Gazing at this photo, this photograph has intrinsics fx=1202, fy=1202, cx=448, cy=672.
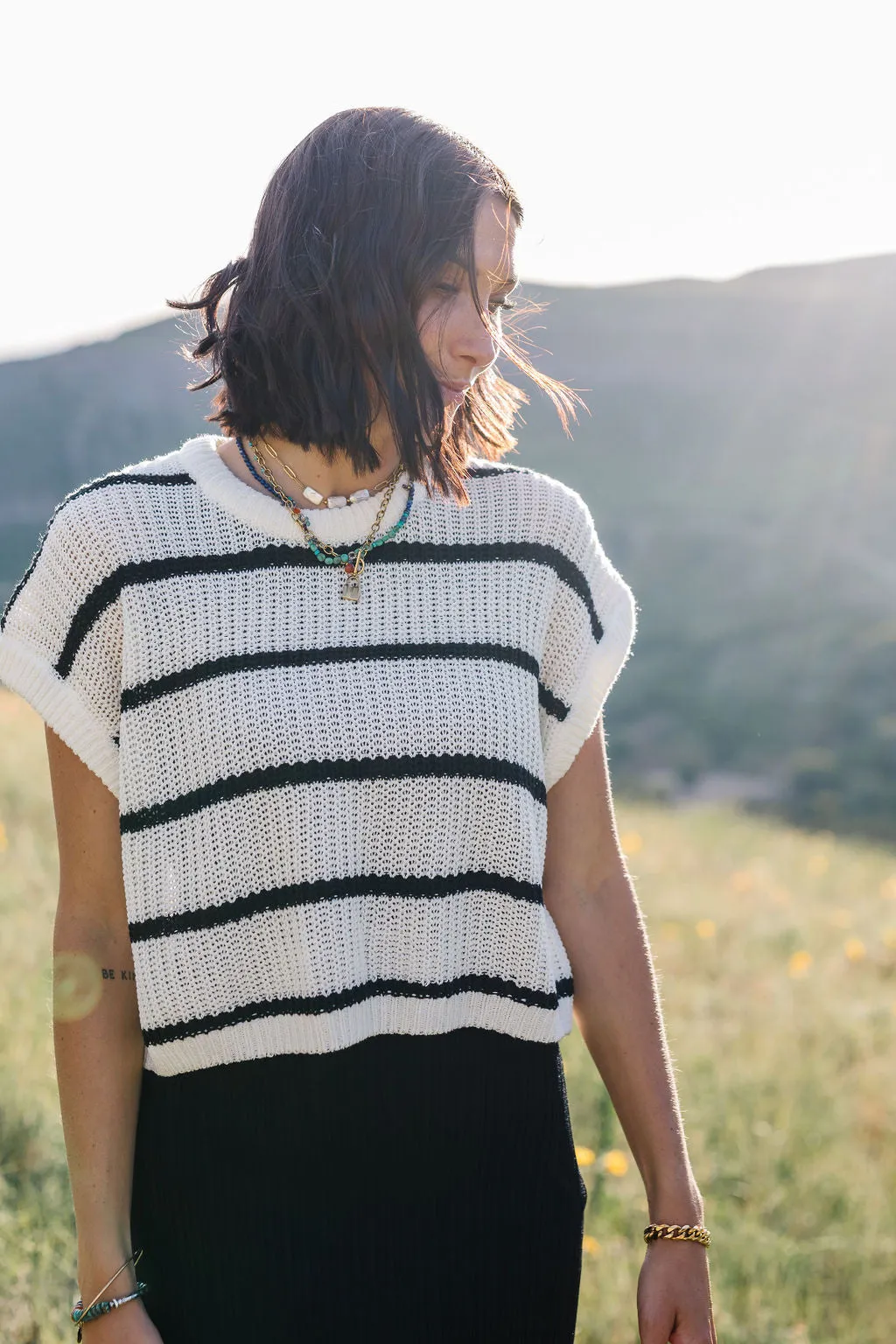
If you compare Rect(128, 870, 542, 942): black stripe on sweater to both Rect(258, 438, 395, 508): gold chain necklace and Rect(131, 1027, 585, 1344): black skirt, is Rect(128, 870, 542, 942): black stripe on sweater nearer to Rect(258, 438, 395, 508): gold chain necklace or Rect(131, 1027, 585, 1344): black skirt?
Rect(131, 1027, 585, 1344): black skirt

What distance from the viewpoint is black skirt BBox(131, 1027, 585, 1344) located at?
154 centimetres

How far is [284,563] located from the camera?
1597 millimetres

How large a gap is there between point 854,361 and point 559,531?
160 feet

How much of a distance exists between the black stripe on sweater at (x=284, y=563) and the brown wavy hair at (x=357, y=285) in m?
0.09

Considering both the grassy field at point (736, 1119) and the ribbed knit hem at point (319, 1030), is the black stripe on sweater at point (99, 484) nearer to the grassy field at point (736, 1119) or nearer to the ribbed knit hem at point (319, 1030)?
the ribbed knit hem at point (319, 1030)

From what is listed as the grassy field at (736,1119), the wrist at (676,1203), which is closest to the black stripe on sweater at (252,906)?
the wrist at (676,1203)

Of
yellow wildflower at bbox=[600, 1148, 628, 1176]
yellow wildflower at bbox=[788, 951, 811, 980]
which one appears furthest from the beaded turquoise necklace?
yellow wildflower at bbox=[788, 951, 811, 980]

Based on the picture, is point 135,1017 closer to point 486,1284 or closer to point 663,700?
point 486,1284

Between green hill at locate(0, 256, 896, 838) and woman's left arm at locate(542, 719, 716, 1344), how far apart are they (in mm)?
17804

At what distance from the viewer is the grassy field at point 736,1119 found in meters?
2.76

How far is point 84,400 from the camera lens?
5109 centimetres

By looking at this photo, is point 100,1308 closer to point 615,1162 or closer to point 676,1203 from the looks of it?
point 676,1203

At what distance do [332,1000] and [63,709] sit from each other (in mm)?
498

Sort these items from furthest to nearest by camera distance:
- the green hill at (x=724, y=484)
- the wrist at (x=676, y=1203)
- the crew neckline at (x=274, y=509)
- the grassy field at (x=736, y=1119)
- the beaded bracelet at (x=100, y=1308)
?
the green hill at (x=724, y=484)
the grassy field at (x=736, y=1119)
the wrist at (x=676, y=1203)
the crew neckline at (x=274, y=509)
the beaded bracelet at (x=100, y=1308)
